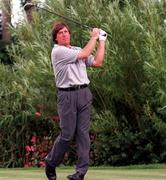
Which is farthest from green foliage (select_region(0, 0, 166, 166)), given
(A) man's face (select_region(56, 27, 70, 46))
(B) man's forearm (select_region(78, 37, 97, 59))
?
(B) man's forearm (select_region(78, 37, 97, 59))

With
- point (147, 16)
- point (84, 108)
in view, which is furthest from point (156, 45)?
point (84, 108)

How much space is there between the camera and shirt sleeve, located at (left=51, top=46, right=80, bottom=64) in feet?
21.2

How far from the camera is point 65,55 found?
A: 21.2 ft

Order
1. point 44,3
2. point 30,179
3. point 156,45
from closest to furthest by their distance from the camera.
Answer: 1. point 30,179
2. point 156,45
3. point 44,3

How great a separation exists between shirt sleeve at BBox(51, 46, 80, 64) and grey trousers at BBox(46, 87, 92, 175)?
0.32m

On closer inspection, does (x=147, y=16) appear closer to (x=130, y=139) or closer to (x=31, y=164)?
(x=130, y=139)

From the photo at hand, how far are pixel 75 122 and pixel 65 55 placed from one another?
2.25 ft

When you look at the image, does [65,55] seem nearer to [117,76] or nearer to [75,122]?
[75,122]

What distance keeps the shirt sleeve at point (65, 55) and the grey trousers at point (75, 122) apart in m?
0.32

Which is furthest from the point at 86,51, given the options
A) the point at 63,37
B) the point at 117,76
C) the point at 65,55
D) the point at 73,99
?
the point at 117,76

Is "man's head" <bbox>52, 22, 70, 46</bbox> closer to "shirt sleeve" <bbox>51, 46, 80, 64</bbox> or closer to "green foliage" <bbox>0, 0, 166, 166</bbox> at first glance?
"shirt sleeve" <bbox>51, 46, 80, 64</bbox>

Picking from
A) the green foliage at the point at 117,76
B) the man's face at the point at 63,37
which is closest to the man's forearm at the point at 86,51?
the man's face at the point at 63,37

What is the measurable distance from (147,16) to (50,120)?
9.79ft

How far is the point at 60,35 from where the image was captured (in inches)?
260
